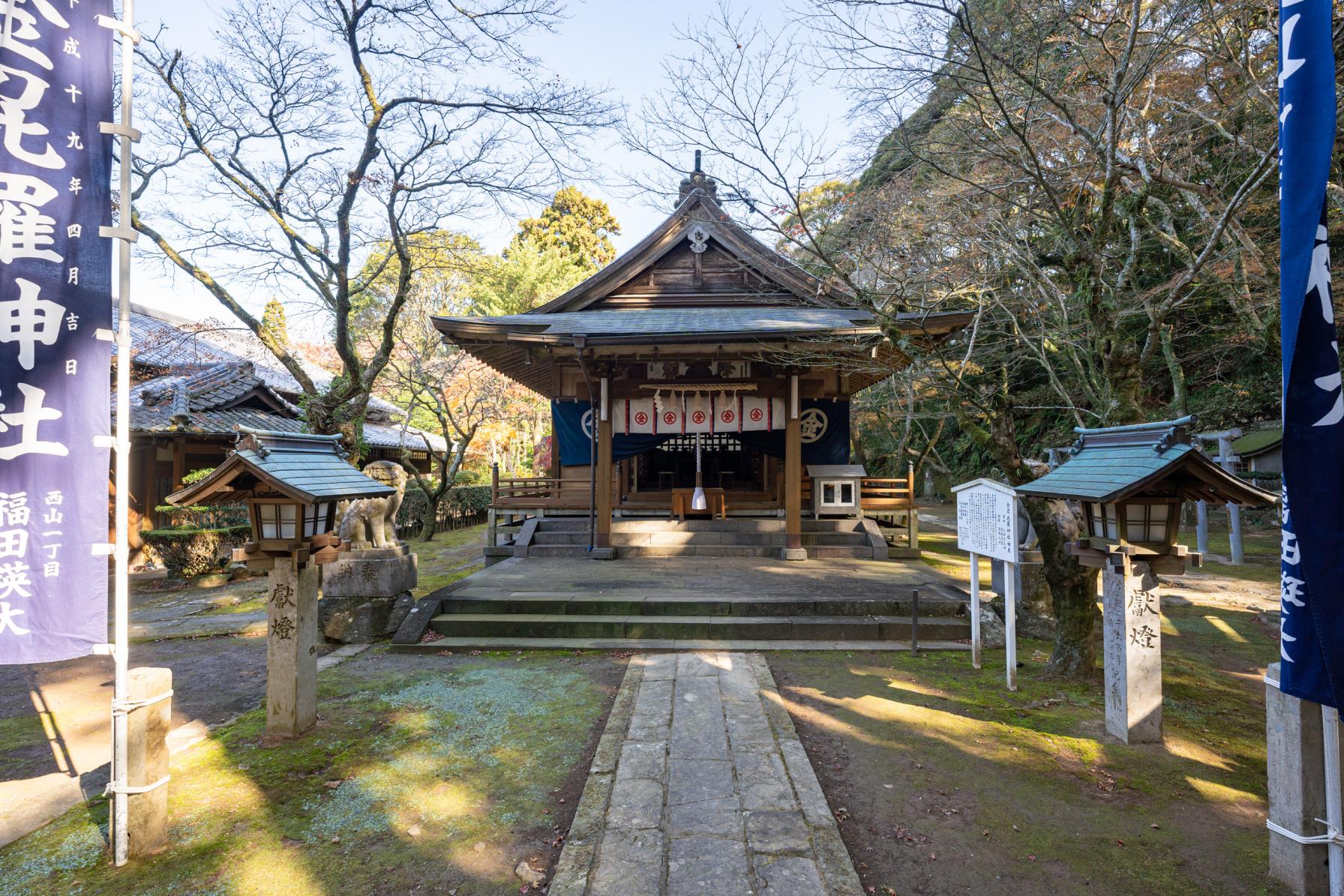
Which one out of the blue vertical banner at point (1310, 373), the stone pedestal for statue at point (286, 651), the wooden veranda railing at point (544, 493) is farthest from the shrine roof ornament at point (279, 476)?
the wooden veranda railing at point (544, 493)

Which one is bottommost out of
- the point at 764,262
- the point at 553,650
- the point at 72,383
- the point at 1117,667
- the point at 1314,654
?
the point at 553,650

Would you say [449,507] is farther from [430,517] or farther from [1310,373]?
[1310,373]

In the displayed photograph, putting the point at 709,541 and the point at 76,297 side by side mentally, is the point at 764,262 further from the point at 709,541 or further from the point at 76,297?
the point at 76,297

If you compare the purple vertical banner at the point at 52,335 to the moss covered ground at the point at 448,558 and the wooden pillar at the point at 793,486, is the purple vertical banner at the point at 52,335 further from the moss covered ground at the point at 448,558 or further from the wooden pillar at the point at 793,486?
the wooden pillar at the point at 793,486

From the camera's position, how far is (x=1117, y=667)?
14.4 feet

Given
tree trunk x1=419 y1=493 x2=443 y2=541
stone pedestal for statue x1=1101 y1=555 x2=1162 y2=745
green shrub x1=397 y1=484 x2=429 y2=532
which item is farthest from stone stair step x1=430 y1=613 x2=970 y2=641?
green shrub x1=397 y1=484 x2=429 y2=532

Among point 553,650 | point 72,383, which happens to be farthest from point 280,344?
point 72,383

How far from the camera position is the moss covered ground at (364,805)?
298cm

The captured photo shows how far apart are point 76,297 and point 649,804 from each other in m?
4.20

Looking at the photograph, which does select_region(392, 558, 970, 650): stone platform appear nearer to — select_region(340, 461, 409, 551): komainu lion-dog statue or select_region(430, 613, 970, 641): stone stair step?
select_region(430, 613, 970, 641): stone stair step

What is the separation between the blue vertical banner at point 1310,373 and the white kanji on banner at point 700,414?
8.68 m

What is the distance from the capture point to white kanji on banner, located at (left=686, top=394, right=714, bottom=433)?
11.1 metres

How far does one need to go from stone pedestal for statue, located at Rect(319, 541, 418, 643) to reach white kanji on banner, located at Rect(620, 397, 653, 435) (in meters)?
5.14

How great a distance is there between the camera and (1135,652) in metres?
4.32
